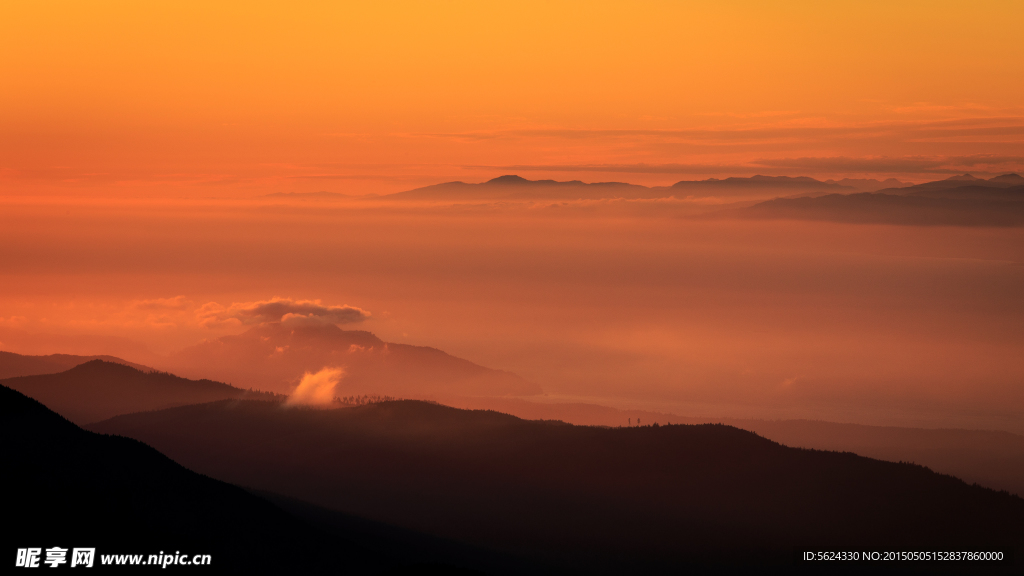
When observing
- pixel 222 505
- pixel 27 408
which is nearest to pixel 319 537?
pixel 222 505

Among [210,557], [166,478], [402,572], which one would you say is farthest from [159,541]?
[402,572]

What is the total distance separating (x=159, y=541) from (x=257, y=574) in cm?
1575

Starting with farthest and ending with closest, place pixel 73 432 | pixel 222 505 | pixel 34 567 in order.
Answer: pixel 222 505
pixel 73 432
pixel 34 567

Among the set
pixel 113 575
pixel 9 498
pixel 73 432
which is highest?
pixel 73 432

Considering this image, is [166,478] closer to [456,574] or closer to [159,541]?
[159,541]

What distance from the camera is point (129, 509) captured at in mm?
143250

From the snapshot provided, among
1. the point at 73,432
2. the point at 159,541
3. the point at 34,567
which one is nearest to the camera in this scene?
the point at 34,567

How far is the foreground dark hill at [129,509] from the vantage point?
133m

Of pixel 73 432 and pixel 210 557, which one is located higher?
pixel 73 432

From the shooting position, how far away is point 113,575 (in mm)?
124188

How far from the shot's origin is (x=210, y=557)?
477ft

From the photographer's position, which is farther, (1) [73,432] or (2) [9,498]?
(1) [73,432]

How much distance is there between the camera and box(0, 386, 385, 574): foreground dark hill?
13312cm

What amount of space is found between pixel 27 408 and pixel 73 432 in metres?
11.2
